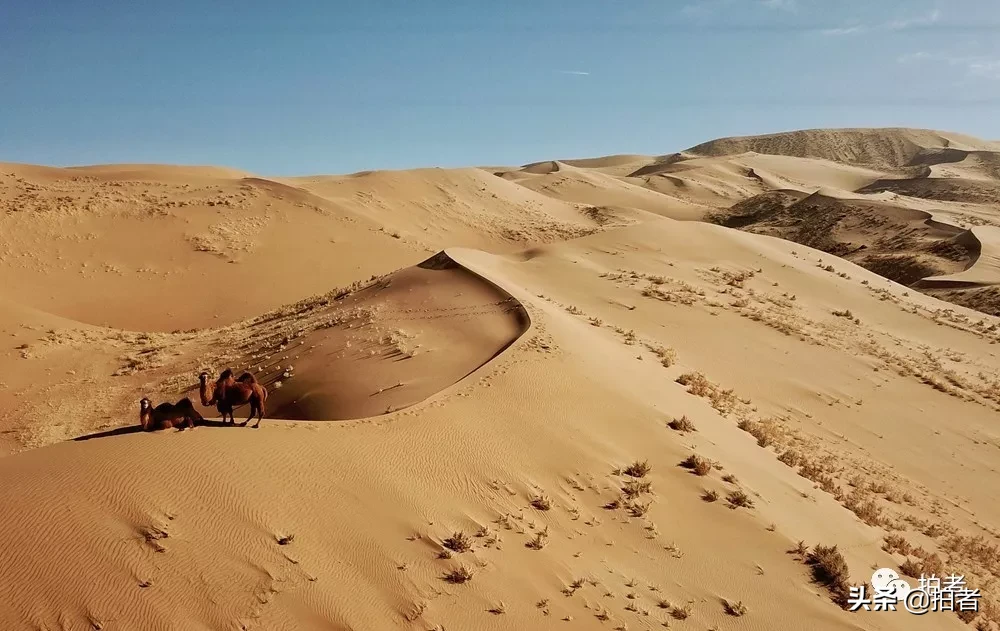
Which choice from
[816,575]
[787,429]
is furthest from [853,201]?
[816,575]

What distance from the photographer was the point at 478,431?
6887 mm

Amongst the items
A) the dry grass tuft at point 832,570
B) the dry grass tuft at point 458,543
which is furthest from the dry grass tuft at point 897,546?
the dry grass tuft at point 458,543

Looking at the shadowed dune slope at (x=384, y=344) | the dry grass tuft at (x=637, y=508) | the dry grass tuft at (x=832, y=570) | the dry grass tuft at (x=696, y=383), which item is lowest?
the dry grass tuft at (x=832, y=570)

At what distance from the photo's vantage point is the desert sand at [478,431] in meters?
4.50

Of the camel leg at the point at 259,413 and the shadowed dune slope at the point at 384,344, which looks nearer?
the camel leg at the point at 259,413

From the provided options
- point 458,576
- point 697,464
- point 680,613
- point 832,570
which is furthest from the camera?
point 697,464

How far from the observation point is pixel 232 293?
20469 mm

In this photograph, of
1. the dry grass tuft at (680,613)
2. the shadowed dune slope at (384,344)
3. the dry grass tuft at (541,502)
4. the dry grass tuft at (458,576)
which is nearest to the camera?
the dry grass tuft at (458,576)

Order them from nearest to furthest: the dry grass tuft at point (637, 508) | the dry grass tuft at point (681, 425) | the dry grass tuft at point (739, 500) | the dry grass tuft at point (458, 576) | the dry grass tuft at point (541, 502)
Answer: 1. the dry grass tuft at point (458, 576)
2. the dry grass tuft at point (541, 502)
3. the dry grass tuft at point (637, 508)
4. the dry grass tuft at point (739, 500)
5. the dry grass tuft at point (681, 425)

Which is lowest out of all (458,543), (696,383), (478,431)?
(696,383)

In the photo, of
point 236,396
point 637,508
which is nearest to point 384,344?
point 236,396

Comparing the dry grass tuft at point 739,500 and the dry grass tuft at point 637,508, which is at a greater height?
the dry grass tuft at point 637,508

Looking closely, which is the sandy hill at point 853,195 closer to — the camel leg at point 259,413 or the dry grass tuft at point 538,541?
the dry grass tuft at point 538,541

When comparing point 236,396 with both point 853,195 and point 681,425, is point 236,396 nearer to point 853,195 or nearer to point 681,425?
point 681,425
